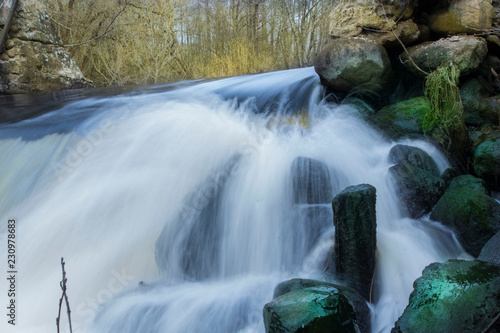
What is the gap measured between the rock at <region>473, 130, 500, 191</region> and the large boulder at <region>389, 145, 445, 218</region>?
446 mm

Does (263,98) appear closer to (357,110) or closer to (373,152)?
(357,110)

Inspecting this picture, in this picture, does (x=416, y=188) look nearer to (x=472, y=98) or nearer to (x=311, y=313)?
(x=472, y=98)

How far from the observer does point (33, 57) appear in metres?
6.20

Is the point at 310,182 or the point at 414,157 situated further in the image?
the point at 414,157

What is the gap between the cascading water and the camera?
2438 mm

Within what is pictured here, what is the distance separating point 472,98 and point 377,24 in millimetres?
1358

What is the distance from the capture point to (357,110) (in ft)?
14.1

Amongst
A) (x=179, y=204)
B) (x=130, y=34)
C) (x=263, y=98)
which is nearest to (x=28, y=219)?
(x=179, y=204)

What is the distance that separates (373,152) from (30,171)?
10.7 ft

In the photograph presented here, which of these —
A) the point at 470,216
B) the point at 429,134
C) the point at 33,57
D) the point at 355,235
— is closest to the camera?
the point at 355,235

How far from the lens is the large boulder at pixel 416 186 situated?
3150 millimetres

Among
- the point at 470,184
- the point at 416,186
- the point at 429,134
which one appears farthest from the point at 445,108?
the point at 416,186

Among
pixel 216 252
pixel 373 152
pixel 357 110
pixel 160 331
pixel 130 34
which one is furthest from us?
pixel 130 34

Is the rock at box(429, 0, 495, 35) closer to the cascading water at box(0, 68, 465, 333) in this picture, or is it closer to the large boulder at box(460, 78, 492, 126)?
the large boulder at box(460, 78, 492, 126)
